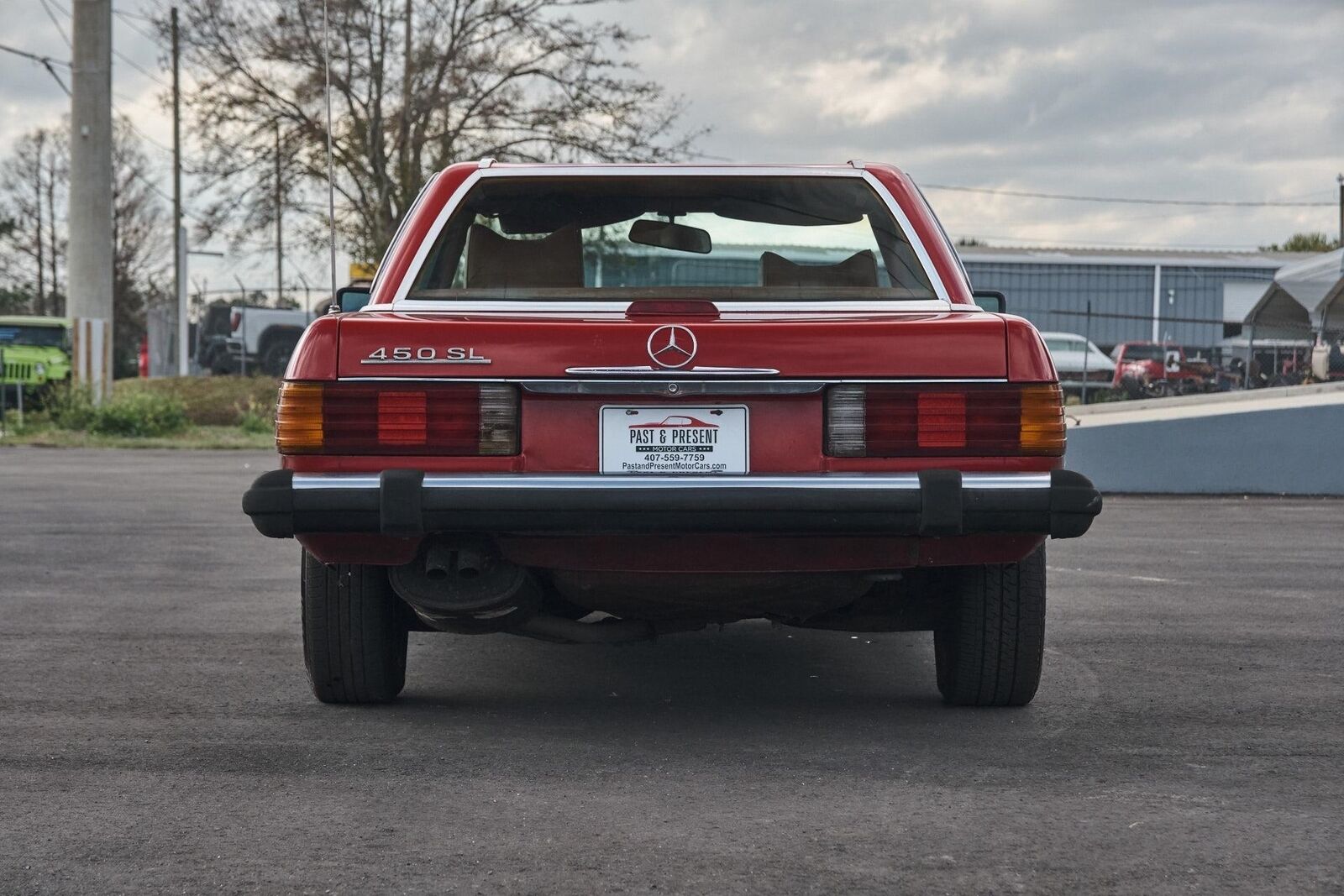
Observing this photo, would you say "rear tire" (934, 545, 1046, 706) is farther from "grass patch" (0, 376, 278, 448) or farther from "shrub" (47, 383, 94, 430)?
"shrub" (47, 383, 94, 430)

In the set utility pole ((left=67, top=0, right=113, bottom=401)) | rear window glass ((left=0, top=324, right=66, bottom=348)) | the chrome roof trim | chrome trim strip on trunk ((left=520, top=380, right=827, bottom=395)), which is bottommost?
chrome trim strip on trunk ((left=520, top=380, right=827, bottom=395))

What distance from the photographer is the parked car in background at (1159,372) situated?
1073 inches

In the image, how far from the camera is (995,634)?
470cm

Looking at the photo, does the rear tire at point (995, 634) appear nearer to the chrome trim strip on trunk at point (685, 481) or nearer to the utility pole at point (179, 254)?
the chrome trim strip on trunk at point (685, 481)

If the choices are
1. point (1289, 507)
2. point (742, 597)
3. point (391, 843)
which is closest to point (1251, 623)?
point (742, 597)

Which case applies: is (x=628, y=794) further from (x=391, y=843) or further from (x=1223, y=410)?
(x=1223, y=410)

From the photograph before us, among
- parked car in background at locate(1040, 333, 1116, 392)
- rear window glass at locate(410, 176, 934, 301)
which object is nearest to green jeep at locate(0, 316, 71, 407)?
parked car in background at locate(1040, 333, 1116, 392)

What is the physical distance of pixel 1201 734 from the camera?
455 cm

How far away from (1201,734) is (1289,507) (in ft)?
29.6

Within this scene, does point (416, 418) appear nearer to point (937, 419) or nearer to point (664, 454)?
point (664, 454)

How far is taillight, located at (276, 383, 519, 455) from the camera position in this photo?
4.17 m

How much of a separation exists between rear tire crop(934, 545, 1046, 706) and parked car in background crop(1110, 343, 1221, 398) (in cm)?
2141

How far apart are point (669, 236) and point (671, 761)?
68.6 inches

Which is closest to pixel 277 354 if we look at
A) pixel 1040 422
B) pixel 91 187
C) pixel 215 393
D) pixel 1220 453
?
pixel 215 393
